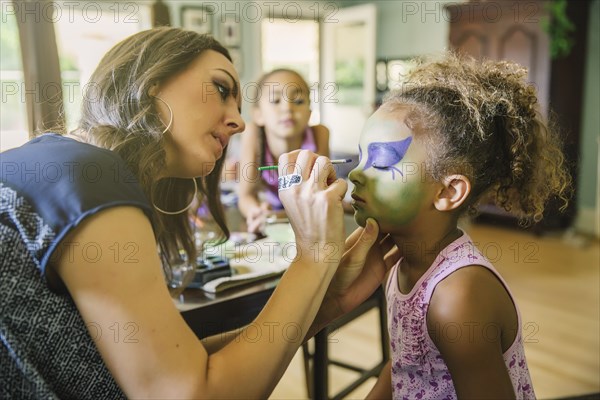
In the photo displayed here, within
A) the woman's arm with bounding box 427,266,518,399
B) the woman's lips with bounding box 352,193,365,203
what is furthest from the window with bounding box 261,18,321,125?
the woman's arm with bounding box 427,266,518,399

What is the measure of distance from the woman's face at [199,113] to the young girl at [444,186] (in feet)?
0.88

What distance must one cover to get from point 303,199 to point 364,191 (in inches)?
7.6

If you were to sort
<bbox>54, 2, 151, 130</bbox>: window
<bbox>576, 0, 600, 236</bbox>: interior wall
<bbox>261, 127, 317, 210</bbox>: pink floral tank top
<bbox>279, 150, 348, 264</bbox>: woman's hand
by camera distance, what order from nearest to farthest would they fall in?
1. <bbox>279, 150, 348, 264</bbox>: woman's hand
2. <bbox>261, 127, 317, 210</bbox>: pink floral tank top
3. <bbox>576, 0, 600, 236</bbox>: interior wall
4. <bbox>54, 2, 151, 130</bbox>: window

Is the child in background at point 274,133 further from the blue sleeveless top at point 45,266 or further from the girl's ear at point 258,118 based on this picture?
the blue sleeveless top at point 45,266

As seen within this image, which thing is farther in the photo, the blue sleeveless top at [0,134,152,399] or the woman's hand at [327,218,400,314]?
the woman's hand at [327,218,400,314]

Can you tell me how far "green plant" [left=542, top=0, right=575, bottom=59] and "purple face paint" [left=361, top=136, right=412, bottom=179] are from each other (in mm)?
3576

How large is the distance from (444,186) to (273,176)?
51.3 inches

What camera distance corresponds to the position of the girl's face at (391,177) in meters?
0.97

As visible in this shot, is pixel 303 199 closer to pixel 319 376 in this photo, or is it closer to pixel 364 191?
pixel 364 191

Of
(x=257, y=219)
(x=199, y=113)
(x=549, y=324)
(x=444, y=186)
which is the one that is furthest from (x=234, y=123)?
(x=549, y=324)

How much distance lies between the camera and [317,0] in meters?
6.13

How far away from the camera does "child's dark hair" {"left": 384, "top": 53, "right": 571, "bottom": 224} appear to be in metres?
0.97

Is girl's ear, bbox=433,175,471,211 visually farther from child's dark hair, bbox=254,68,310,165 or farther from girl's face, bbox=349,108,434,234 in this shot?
child's dark hair, bbox=254,68,310,165

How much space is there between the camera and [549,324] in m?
2.73
